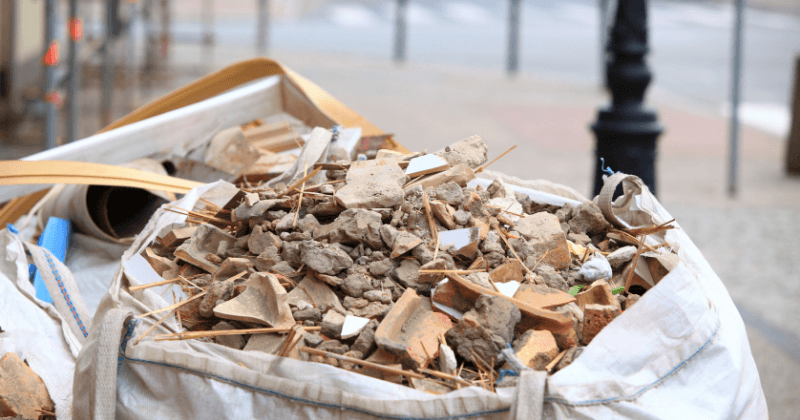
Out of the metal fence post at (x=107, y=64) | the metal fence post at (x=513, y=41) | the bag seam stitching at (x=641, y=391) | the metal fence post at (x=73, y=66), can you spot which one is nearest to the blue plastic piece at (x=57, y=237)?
the bag seam stitching at (x=641, y=391)

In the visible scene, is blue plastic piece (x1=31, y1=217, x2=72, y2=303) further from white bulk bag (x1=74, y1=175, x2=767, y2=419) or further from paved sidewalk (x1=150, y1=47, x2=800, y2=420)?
paved sidewalk (x1=150, y1=47, x2=800, y2=420)

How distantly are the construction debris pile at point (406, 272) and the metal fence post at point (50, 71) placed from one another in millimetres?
3311

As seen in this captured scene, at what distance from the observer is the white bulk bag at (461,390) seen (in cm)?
111

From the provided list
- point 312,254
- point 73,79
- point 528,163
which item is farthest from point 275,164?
point 528,163

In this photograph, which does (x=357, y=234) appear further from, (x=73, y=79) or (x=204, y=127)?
(x=73, y=79)

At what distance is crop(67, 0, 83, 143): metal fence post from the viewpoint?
15.4 feet

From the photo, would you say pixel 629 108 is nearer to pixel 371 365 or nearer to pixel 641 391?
pixel 641 391

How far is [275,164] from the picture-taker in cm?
215

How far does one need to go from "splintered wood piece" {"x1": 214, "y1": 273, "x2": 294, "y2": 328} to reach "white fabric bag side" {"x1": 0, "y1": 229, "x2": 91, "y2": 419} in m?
0.49

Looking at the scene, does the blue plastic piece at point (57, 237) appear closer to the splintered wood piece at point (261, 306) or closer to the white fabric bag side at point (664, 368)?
the splintered wood piece at point (261, 306)

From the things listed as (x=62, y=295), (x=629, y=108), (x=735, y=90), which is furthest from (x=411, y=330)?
(x=735, y=90)

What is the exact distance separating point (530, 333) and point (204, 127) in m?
1.55

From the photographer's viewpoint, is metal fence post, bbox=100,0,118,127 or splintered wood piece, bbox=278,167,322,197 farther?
metal fence post, bbox=100,0,118,127

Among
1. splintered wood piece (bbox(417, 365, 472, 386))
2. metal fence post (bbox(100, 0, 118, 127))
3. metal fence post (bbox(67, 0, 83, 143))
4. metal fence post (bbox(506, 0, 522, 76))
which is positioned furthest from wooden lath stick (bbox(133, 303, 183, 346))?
metal fence post (bbox(506, 0, 522, 76))
